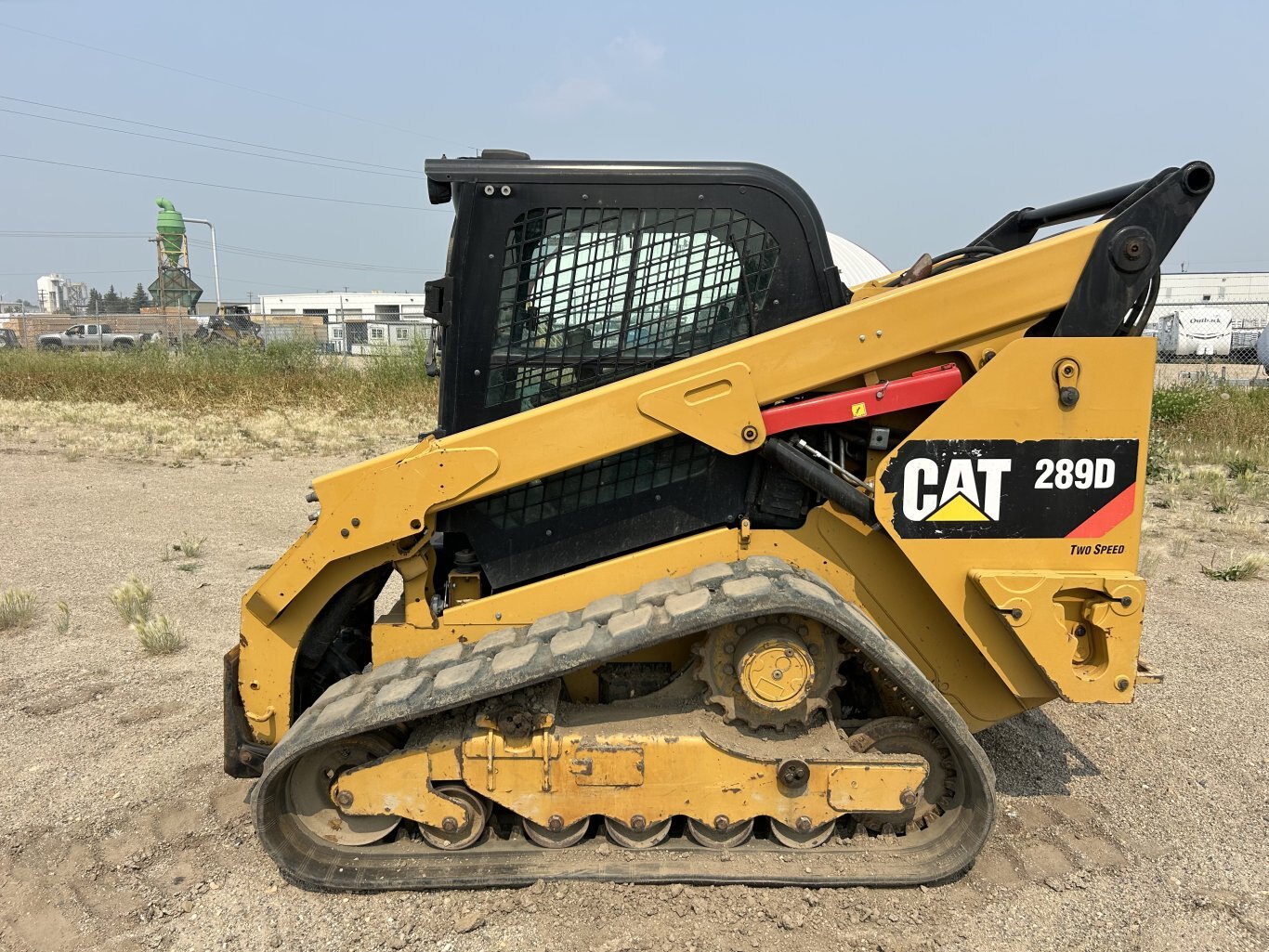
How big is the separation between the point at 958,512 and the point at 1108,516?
1.77 ft

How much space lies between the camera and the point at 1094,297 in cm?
277

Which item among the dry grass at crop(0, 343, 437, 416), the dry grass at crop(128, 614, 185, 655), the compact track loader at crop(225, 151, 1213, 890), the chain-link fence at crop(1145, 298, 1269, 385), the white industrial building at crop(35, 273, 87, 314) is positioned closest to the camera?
the compact track loader at crop(225, 151, 1213, 890)

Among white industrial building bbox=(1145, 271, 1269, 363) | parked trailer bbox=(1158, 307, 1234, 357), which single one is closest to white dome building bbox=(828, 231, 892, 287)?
white industrial building bbox=(1145, 271, 1269, 363)

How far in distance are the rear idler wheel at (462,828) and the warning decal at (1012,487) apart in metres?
1.82

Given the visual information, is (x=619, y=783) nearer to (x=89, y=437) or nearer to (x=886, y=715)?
(x=886, y=715)

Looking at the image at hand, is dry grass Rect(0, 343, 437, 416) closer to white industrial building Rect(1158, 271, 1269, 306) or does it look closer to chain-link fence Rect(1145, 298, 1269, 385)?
chain-link fence Rect(1145, 298, 1269, 385)

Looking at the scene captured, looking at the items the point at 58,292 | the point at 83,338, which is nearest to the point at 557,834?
the point at 83,338

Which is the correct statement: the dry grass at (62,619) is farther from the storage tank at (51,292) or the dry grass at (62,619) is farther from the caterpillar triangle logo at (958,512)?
the storage tank at (51,292)

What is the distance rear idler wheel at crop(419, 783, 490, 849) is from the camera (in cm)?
294

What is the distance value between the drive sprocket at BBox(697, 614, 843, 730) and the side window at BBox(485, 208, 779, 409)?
1.05m

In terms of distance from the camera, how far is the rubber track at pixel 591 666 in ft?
8.63

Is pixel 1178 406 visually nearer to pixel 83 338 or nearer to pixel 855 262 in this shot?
pixel 855 262

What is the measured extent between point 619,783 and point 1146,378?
2312 millimetres

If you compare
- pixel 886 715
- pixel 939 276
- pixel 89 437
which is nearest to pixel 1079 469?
pixel 939 276
